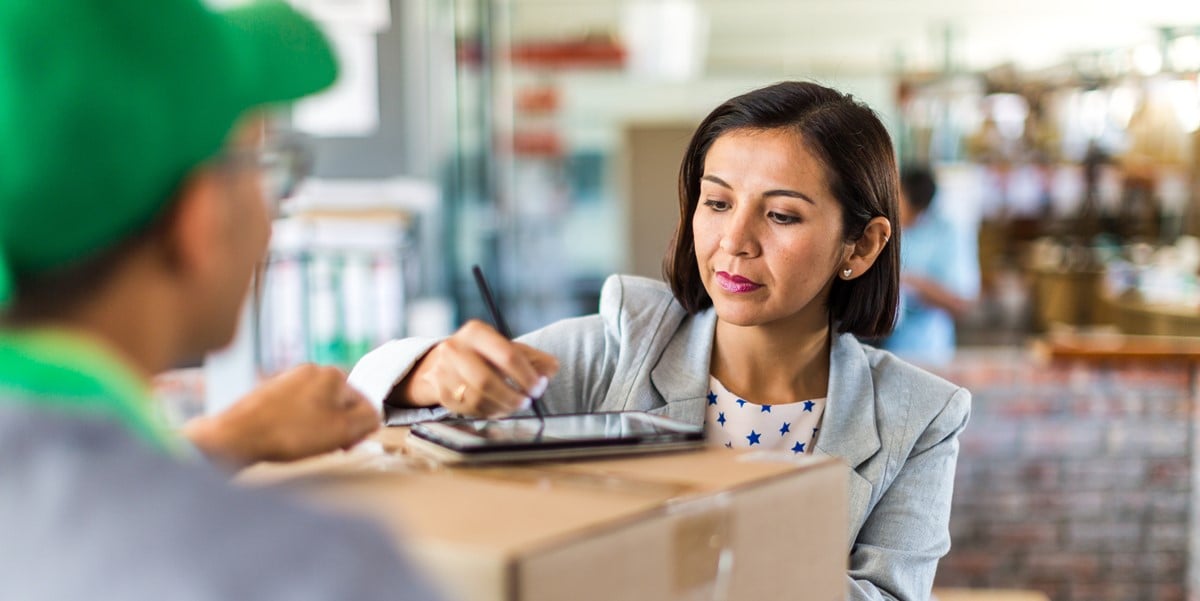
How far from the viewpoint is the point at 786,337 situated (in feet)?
5.60

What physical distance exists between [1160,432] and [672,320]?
2852 mm

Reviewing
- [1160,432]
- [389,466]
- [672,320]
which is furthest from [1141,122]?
[389,466]

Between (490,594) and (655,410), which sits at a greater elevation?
(490,594)

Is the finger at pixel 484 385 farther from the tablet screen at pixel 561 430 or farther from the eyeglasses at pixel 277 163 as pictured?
the eyeglasses at pixel 277 163

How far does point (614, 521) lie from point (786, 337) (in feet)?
3.26

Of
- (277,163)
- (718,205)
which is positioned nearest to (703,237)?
(718,205)

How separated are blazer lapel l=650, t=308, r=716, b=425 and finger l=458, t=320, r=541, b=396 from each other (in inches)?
14.2

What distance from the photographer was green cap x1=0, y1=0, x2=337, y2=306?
1.69 ft

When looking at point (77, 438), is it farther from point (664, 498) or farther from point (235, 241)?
point (664, 498)

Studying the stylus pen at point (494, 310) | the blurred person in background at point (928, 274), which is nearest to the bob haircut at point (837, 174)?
the stylus pen at point (494, 310)

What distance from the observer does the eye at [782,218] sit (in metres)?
1.61

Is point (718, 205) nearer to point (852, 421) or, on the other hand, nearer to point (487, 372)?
point (852, 421)

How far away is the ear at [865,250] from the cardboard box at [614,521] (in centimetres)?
81

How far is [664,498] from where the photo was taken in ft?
2.69
